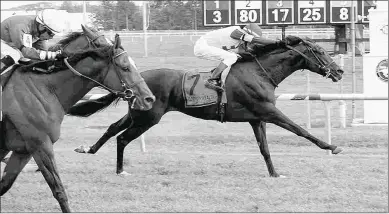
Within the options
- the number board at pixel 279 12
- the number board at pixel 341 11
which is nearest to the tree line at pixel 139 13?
the number board at pixel 279 12

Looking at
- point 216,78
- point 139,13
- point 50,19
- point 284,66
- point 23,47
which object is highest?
point 50,19

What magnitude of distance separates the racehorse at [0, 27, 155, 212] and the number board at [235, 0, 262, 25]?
33.7 ft

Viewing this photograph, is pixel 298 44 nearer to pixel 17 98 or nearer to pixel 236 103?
pixel 236 103

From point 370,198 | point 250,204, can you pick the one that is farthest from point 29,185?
Result: point 370,198

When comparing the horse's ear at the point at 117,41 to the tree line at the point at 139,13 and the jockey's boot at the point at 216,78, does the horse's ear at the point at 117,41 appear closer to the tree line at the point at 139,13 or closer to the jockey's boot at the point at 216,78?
the jockey's boot at the point at 216,78

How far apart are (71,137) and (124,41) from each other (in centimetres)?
1604

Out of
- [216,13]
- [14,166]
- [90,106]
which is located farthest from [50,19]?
[216,13]

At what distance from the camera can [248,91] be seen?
322 inches

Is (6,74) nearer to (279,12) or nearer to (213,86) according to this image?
(213,86)

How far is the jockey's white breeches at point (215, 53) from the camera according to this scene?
8289mm

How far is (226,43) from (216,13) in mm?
7527

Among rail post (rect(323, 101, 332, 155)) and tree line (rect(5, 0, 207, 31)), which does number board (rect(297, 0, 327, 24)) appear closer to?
rail post (rect(323, 101, 332, 155))

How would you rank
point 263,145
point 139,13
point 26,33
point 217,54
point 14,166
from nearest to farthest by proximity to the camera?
point 14,166, point 26,33, point 263,145, point 217,54, point 139,13

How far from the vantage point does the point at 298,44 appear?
8383 mm
